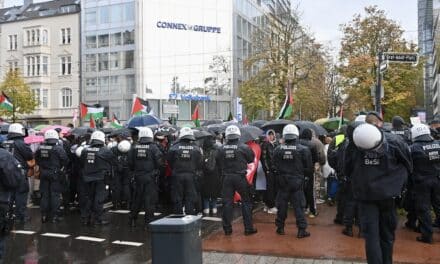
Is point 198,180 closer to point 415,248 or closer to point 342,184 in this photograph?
point 342,184

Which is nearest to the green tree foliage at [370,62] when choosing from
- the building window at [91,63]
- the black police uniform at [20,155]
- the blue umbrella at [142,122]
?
the blue umbrella at [142,122]

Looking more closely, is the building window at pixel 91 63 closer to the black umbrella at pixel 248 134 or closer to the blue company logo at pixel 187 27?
the blue company logo at pixel 187 27

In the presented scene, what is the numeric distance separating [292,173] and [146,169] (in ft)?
9.58

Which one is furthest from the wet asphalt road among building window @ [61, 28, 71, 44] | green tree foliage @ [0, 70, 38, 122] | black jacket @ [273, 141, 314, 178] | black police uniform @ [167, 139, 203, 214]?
building window @ [61, 28, 71, 44]

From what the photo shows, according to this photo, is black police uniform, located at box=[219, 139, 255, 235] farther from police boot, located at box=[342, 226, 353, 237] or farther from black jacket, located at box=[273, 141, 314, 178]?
police boot, located at box=[342, 226, 353, 237]

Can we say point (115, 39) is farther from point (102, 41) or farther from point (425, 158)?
point (425, 158)

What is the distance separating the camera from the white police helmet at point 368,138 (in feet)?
19.4

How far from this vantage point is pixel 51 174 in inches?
435

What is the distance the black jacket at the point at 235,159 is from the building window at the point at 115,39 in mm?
49459

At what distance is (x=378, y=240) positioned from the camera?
6266mm

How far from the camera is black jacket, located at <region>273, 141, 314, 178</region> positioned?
921 cm

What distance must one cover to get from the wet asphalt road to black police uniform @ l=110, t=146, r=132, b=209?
Answer: 821 millimetres

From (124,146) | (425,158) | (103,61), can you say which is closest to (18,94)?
(103,61)

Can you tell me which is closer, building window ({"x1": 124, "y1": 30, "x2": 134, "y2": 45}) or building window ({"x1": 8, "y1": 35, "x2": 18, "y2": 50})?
building window ({"x1": 124, "y1": 30, "x2": 134, "y2": 45})
